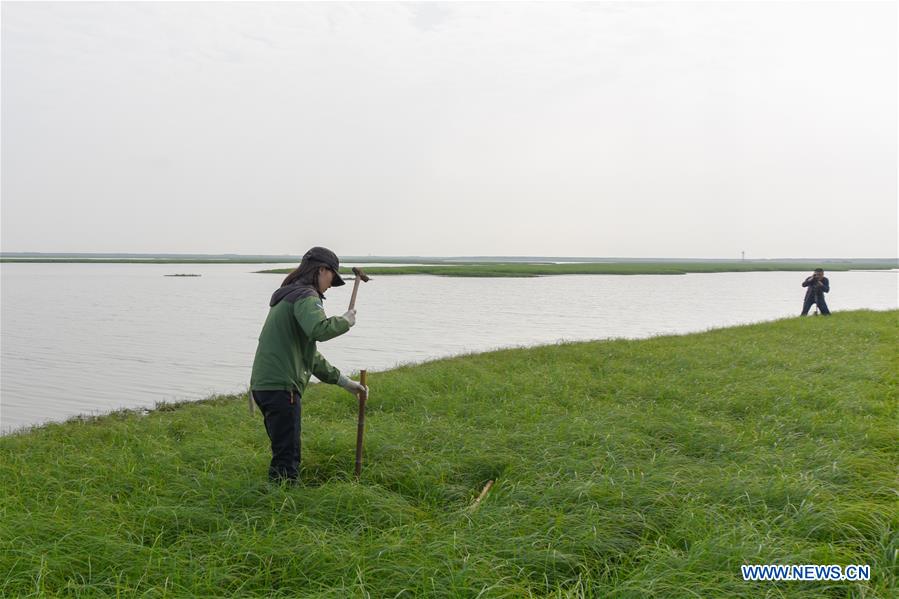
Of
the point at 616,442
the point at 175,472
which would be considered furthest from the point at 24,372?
the point at 616,442

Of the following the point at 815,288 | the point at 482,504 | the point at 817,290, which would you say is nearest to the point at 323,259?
the point at 482,504

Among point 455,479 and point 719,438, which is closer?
point 455,479

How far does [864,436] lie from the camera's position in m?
6.65

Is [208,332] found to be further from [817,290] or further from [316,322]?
[817,290]

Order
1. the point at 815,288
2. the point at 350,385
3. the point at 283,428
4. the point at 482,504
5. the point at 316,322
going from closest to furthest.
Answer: the point at 316,322 < the point at 482,504 < the point at 283,428 < the point at 350,385 < the point at 815,288

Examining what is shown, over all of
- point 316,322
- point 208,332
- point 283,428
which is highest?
point 316,322

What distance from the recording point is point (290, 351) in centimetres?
496

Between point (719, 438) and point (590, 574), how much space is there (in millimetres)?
3475

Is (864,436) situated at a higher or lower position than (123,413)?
higher

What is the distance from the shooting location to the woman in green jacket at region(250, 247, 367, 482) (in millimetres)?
4820

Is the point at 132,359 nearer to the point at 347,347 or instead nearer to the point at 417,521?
the point at 347,347

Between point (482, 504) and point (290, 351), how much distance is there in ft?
6.61

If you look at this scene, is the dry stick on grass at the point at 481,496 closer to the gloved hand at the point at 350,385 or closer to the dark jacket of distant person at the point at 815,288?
the gloved hand at the point at 350,385

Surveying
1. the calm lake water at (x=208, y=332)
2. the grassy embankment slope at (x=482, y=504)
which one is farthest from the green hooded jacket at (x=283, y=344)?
the calm lake water at (x=208, y=332)
